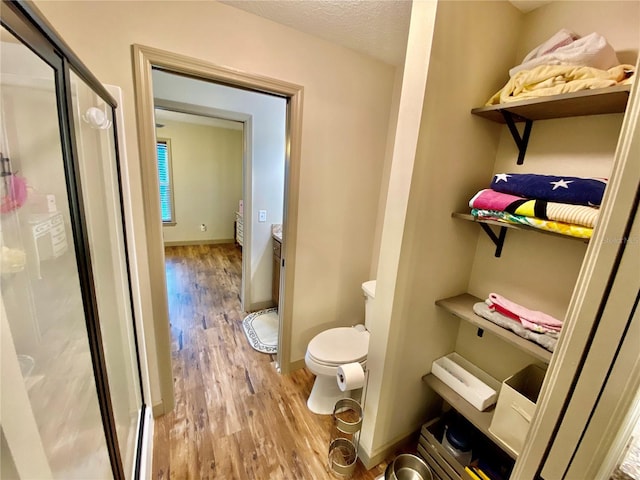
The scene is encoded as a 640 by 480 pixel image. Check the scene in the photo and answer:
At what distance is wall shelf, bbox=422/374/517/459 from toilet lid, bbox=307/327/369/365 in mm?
465

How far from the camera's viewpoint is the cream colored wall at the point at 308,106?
1191 millimetres

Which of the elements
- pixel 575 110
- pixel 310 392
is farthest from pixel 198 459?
pixel 575 110

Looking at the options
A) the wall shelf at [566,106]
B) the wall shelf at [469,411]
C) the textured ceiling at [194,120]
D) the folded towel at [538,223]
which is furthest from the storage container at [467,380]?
the textured ceiling at [194,120]

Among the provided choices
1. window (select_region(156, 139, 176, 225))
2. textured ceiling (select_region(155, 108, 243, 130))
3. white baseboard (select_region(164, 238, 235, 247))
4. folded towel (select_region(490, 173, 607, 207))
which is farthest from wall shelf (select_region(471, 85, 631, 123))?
white baseboard (select_region(164, 238, 235, 247))

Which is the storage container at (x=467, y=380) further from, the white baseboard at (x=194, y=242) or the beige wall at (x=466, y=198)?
the white baseboard at (x=194, y=242)

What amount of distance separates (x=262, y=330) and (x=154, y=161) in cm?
182

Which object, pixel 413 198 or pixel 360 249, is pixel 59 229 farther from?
pixel 360 249

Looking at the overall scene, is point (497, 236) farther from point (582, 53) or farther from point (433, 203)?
point (582, 53)

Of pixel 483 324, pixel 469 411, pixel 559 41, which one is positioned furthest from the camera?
pixel 469 411

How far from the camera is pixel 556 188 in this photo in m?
0.91

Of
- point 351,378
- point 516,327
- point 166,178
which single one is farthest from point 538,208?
point 166,178

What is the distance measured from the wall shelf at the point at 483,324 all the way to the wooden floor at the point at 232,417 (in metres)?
0.99

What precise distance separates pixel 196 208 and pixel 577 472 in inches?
214

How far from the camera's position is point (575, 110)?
98 cm
